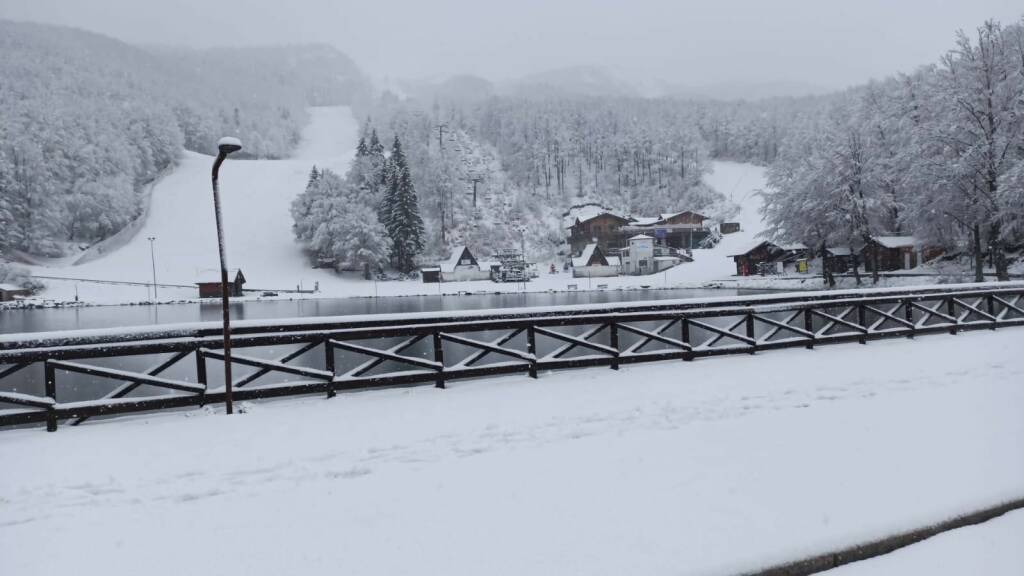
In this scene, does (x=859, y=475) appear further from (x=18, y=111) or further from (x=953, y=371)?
(x=18, y=111)

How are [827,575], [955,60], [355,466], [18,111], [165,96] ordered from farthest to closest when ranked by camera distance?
[165,96]
[18,111]
[955,60]
[355,466]
[827,575]

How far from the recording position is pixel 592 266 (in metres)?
80.4

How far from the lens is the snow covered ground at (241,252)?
219 feet

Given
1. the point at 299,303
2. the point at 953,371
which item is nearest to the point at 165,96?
the point at 299,303

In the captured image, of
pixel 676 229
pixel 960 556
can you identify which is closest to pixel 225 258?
pixel 960 556

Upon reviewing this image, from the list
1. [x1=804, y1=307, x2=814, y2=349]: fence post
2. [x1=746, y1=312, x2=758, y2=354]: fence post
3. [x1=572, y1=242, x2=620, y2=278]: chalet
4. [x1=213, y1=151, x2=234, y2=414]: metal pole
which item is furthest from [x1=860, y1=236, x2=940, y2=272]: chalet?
[x1=213, y1=151, x2=234, y2=414]: metal pole

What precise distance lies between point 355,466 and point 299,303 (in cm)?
5338

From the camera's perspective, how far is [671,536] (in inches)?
162

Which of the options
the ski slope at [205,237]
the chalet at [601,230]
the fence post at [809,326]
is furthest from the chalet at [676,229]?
the fence post at [809,326]

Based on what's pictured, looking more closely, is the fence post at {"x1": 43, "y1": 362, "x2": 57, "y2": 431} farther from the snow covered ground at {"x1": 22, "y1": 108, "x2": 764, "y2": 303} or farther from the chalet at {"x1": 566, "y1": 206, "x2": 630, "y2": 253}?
the chalet at {"x1": 566, "y1": 206, "x2": 630, "y2": 253}

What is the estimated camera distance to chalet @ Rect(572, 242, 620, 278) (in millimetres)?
80188

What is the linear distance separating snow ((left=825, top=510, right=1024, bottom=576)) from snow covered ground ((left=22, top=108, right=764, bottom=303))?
59667 millimetres

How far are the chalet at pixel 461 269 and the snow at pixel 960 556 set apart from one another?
71.1 metres

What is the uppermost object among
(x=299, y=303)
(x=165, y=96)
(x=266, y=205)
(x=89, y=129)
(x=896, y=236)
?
(x=165, y=96)
